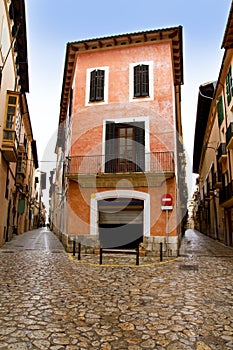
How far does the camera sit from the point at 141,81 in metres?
14.9

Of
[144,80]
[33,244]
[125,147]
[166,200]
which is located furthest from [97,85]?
[33,244]

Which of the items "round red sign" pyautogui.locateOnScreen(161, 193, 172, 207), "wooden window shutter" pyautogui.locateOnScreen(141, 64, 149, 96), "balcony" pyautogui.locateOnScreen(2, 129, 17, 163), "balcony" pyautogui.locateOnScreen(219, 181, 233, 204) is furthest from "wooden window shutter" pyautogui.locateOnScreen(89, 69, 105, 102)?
"balcony" pyautogui.locateOnScreen(219, 181, 233, 204)

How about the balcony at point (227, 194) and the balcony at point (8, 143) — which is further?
the balcony at point (227, 194)

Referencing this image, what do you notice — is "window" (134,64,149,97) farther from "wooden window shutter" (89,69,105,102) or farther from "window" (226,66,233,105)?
"window" (226,66,233,105)

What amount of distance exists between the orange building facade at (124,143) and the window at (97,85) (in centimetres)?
5

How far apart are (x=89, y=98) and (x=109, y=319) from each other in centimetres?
1250

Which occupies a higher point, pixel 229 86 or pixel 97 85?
pixel 229 86

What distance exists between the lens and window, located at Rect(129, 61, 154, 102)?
1454cm

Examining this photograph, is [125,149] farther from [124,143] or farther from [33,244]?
[33,244]

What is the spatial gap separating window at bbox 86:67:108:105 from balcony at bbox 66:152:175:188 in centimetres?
333

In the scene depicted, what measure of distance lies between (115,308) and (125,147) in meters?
9.74

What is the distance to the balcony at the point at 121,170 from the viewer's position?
1302cm

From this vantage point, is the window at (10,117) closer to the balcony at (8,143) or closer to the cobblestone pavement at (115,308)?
the balcony at (8,143)

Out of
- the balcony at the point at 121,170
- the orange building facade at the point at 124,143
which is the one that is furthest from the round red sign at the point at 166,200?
the balcony at the point at 121,170
